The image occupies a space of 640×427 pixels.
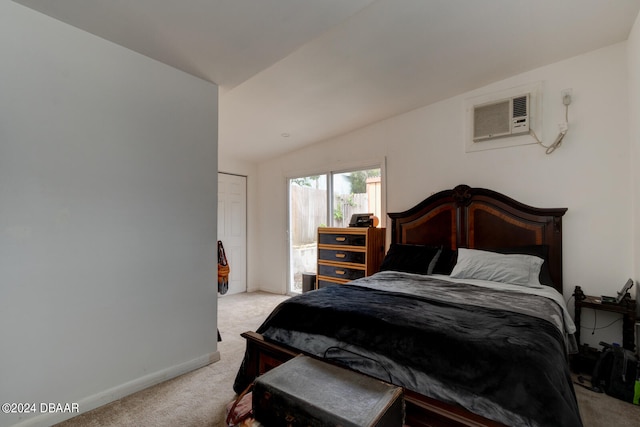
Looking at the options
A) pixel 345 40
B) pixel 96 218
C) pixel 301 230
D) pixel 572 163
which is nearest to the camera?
pixel 96 218

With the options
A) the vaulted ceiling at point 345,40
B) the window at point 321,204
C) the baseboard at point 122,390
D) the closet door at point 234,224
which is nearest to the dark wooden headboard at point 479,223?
the window at point 321,204

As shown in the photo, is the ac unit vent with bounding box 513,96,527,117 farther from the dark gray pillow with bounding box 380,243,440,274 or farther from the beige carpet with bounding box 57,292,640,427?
the beige carpet with bounding box 57,292,640,427

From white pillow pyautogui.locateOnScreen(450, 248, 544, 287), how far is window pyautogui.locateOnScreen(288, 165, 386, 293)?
4.18 ft

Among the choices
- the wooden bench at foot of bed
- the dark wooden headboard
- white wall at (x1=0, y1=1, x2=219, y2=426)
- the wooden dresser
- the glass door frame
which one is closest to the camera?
the wooden bench at foot of bed

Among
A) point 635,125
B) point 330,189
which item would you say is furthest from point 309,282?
point 635,125

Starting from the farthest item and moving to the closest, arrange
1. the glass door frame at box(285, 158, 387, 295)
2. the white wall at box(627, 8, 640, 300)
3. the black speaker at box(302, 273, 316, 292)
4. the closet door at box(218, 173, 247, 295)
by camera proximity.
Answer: the closet door at box(218, 173, 247, 295)
the black speaker at box(302, 273, 316, 292)
the glass door frame at box(285, 158, 387, 295)
the white wall at box(627, 8, 640, 300)

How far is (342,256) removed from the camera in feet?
12.5

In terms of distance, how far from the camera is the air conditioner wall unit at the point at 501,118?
2.92m

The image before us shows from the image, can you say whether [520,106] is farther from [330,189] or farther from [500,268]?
[330,189]

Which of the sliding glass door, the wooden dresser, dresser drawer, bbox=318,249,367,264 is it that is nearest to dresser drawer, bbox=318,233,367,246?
the wooden dresser

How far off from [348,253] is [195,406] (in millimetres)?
2262

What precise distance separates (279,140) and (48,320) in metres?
3.17

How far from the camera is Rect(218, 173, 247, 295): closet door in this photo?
15.7 feet

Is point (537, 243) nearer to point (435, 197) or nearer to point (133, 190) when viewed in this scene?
point (435, 197)
